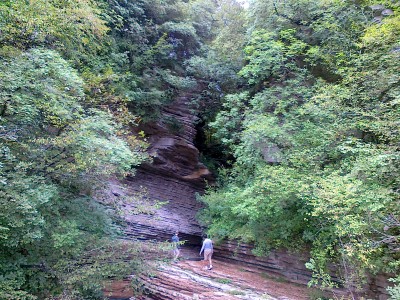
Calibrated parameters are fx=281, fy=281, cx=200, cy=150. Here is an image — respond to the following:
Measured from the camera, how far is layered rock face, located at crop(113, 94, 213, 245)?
43.5 feet

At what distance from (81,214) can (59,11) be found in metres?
4.84

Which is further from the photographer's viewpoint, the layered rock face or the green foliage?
the layered rock face

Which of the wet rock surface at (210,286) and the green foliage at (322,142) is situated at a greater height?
the green foliage at (322,142)

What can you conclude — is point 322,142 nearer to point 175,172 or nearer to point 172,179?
point 175,172

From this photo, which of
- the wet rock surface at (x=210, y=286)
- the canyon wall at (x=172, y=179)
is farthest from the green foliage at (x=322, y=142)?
the canyon wall at (x=172, y=179)

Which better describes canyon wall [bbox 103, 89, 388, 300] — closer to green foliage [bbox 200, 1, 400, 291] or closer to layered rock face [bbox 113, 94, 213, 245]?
layered rock face [bbox 113, 94, 213, 245]

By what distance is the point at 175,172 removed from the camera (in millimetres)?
14258

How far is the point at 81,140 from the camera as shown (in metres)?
6.03

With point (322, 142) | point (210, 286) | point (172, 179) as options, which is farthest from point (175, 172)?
point (322, 142)

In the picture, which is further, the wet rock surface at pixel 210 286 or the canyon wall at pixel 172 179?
the canyon wall at pixel 172 179

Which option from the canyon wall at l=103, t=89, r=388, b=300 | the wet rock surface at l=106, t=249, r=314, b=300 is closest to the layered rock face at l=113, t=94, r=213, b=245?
the canyon wall at l=103, t=89, r=388, b=300

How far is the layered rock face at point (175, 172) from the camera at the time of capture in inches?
522

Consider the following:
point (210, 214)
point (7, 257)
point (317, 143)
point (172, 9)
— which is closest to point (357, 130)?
point (317, 143)

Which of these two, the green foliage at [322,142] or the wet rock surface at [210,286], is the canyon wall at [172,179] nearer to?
the green foliage at [322,142]
